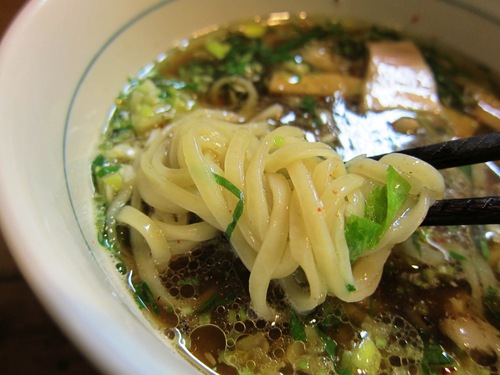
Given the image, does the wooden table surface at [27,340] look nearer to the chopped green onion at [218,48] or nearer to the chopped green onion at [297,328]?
the chopped green onion at [297,328]

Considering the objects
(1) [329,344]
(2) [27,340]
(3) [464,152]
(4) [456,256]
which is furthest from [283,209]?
(2) [27,340]

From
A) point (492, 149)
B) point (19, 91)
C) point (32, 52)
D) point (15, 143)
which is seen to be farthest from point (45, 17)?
point (492, 149)

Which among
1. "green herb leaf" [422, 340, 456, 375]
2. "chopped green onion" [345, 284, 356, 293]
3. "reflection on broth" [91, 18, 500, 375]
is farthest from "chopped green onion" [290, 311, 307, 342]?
"green herb leaf" [422, 340, 456, 375]

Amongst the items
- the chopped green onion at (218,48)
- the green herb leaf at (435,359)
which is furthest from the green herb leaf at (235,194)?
the chopped green onion at (218,48)

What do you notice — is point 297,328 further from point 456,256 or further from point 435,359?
point 456,256

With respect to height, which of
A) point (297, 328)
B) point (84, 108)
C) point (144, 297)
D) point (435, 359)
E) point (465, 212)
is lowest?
point (435, 359)
